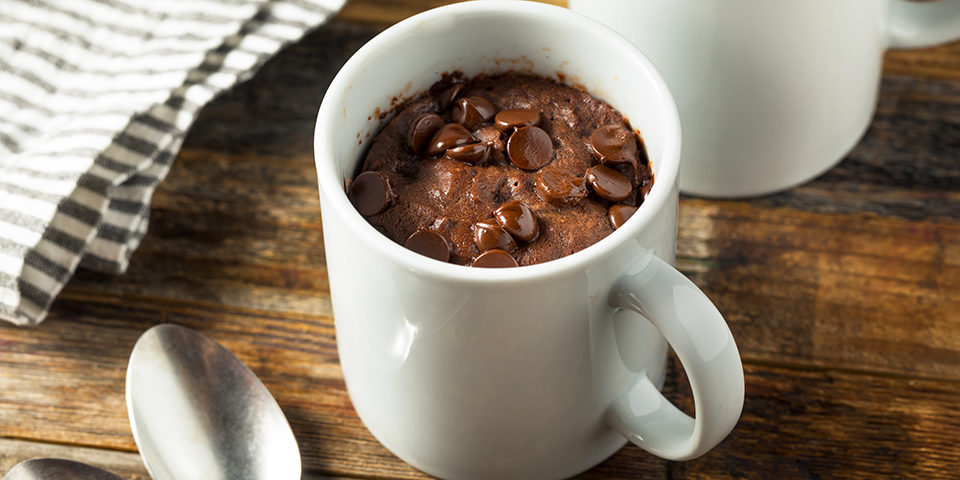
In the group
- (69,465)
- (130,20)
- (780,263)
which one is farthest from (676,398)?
(130,20)

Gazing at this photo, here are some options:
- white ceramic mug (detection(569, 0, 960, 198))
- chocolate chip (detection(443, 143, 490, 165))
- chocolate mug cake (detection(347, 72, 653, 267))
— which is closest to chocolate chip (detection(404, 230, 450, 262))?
chocolate mug cake (detection(347, 72, 653, 267))

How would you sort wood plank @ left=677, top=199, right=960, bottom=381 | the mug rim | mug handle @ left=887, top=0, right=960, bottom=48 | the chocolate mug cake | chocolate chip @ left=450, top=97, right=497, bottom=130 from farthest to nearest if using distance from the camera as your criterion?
mug handle @ left=887, top=0, right=960, bottom=48 < wood plank @ left=677, top=199, right=960, bottom=381 < chocolate chip @ left=450, top=97, right=497, bottom=130 < the chocolate mug cake < the mug rim

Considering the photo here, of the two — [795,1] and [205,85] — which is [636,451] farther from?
[205,85]

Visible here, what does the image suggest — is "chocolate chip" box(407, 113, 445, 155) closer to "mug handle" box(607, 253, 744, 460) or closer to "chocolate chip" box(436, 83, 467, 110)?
"chocolate chip" box(436, 83, 467, 110)

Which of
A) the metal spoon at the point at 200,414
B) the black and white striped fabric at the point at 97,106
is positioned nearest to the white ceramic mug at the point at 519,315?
the metal spoon at the point at 200,414

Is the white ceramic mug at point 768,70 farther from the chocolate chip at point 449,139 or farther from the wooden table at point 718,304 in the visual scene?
the chocolate chip at point 449,139

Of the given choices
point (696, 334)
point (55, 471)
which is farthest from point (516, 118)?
point (55, 471)
